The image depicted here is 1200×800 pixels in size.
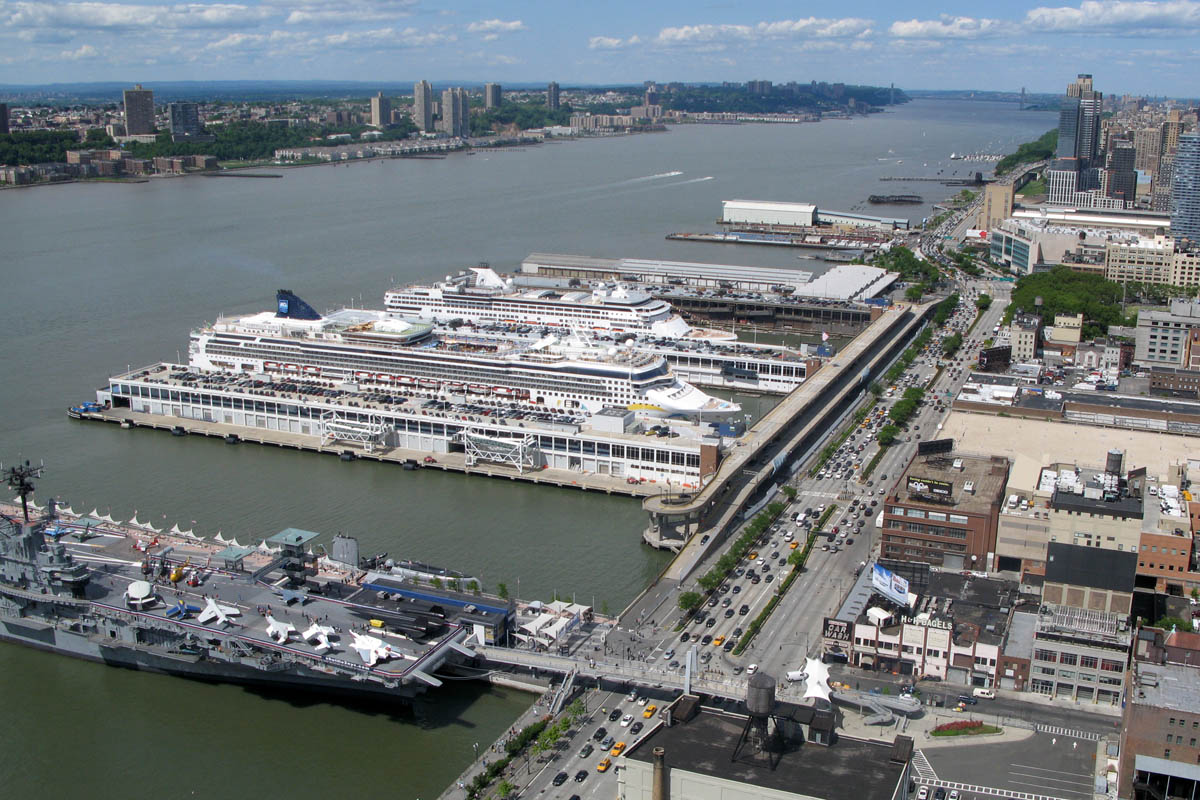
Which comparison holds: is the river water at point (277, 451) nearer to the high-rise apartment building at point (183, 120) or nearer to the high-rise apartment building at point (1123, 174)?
the high-rise apartment building at point (1123, 174)

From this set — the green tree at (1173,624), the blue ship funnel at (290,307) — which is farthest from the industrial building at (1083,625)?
the blue ship funnel at (290,307)

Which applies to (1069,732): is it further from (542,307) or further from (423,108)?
(423,108)

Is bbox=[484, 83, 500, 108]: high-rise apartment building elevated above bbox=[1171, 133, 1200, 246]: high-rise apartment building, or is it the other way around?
bbox=[484, 83, 500, 108]: high-rise apartment building

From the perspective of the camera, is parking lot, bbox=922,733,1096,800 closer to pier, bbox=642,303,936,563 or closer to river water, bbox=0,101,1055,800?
river water, bbox=0,101,1055,800

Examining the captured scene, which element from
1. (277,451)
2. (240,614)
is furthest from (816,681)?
(277,451)

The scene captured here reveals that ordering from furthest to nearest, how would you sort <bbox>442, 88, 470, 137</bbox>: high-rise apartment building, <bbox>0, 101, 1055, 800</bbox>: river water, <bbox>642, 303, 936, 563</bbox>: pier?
<bbox>442, 88, 470, 137</bbox>: high-rise apartment building, <bbox>642, 303, 936, 563</bbox>: pier, <bbox>0, 101, 1055, 800</bbox>: river water

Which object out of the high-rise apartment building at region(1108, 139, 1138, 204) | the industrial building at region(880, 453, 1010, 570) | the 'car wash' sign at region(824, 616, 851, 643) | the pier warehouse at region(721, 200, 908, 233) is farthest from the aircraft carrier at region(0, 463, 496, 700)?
the high-rise apartment building at region(1108, 139, 1138, 204)

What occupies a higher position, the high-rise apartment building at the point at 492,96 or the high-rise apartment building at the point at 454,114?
the high-rise apartment building at the point at 492,96
